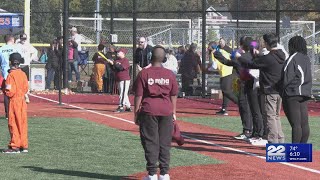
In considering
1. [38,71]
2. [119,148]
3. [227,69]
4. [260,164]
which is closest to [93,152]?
[119,148]

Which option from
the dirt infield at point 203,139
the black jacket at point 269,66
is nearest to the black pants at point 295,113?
the dirt infield at point 203,139

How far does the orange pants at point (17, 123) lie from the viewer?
1420 centimetres

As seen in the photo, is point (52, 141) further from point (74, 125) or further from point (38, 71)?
point (38, 71)

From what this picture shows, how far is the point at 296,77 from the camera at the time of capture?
13.3 meters

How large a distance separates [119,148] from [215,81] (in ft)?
51.4

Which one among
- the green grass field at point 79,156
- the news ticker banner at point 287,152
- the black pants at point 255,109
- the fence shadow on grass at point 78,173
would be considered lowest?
the fence shadow on grass at point 78,173

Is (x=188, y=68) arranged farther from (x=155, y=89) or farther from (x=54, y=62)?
(x=155, y=89)

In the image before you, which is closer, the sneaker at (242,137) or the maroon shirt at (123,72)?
the sneaker at (242,137)

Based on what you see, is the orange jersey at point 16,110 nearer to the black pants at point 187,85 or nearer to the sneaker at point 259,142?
the sneaker at point 259,142

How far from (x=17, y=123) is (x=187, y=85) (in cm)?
1567

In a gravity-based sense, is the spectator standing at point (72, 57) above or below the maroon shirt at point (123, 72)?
above

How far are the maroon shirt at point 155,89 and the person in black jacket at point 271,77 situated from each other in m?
3.35

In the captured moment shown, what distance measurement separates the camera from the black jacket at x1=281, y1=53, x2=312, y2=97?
13266mm

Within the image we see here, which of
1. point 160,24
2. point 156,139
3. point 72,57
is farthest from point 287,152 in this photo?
point 160,24
